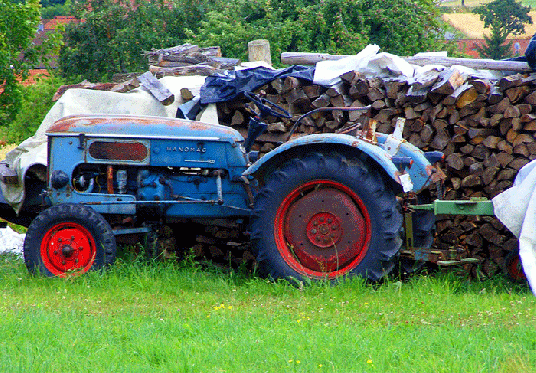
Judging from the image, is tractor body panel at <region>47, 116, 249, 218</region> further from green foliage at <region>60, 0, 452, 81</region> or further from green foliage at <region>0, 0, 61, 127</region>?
green foliage at <region>60, 0, 452, 81</region>

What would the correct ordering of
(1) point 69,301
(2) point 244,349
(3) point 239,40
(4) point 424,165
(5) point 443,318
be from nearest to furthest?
1. (2) point 244,349
2. (5) point 443,318
3. (1) point 69,301
4. (4) point 424,165
5. (3) point 239,40

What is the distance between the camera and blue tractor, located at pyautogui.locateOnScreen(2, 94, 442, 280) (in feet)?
17.5

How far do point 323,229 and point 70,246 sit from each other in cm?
207

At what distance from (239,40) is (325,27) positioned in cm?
218

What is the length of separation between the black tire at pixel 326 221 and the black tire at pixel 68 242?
4.07ft

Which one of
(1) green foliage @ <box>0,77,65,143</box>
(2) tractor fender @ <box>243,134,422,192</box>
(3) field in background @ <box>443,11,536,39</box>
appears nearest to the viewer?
(2) tractor fender @ <box>243,134,422,192</box>

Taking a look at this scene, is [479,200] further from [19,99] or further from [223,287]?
[19,99]

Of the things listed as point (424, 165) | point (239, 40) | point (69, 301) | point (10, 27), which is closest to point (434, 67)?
point (424, 165)

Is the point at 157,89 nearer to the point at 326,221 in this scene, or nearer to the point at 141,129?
the point at 141,129

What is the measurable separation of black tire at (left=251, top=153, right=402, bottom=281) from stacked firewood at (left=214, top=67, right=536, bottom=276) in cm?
116

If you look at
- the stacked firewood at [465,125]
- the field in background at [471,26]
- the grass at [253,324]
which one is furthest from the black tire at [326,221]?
the field in background at [471,26]

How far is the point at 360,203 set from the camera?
5.35 meters

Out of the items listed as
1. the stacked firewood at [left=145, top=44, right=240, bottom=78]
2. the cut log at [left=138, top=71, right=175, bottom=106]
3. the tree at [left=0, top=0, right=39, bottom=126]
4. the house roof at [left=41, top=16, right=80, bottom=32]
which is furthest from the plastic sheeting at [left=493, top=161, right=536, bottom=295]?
the house roof at [left=41, top=16, right=80, bottom=32]

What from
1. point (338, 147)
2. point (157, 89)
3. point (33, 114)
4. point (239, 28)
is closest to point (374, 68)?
point (338, 147)
